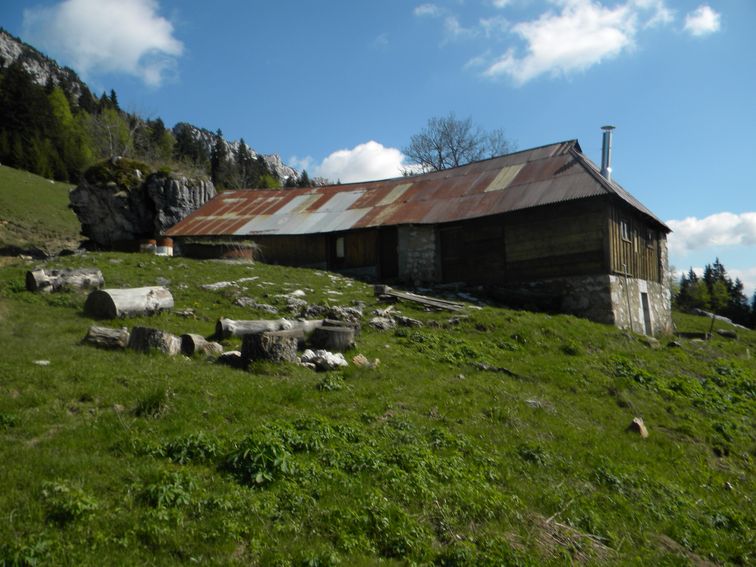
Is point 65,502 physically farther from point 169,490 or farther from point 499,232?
point 499,232

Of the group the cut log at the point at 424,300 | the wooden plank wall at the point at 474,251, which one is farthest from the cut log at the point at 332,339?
the wooden plank wall at the point at 474,251

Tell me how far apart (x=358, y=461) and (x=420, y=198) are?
2253 cm

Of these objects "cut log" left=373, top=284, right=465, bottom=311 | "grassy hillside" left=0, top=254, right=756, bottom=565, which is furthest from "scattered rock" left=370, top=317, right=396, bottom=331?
"cut log" left=373, top=284, right=465, bottom=311

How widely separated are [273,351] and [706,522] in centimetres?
767

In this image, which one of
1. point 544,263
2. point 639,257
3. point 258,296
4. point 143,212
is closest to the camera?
point 258,296

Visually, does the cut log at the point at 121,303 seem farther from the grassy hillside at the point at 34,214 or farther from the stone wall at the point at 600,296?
the grassy hillside at the point at 34,214

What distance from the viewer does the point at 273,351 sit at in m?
9.93

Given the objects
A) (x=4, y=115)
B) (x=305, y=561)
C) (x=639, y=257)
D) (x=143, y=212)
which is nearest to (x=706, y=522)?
(x=305, y=561)

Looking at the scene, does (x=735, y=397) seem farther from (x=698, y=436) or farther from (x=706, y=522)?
(x=706, y=522)

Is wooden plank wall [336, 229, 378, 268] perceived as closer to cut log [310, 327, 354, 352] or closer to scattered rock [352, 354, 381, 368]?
cut log [310, 327, 354, 352]

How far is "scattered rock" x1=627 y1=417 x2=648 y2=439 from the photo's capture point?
10.2 m

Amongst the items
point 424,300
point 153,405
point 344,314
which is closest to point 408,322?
point 344,314

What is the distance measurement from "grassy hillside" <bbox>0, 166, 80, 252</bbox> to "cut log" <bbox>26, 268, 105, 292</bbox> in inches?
939

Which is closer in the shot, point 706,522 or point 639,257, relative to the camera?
point 706,522
